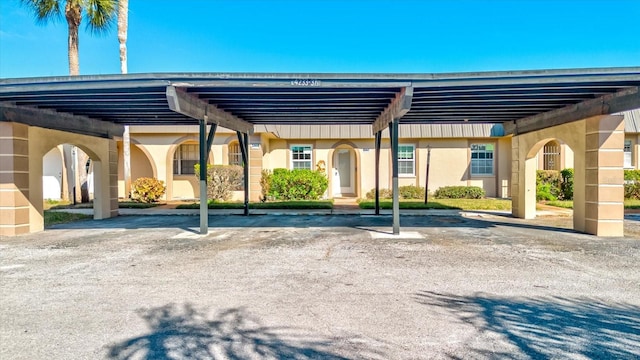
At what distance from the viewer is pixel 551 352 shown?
3.16m

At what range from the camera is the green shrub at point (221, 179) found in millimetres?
16234

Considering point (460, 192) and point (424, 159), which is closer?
point (460, 192)

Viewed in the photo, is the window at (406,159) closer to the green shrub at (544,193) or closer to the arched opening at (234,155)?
the green shrub at (544,193)

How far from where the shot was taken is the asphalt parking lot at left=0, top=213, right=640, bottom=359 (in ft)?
10.9

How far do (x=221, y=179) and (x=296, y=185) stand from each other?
317 cm

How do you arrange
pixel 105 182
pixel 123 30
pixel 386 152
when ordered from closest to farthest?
pixel 105 182, pixel 123 30, pixel 386 152

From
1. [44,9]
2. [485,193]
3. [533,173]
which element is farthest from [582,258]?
[44,9]

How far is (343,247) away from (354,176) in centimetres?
1319

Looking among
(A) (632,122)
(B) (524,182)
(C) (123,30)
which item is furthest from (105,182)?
(A) (632,122)

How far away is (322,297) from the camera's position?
15.0 ft

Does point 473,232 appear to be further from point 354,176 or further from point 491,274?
point 354,176

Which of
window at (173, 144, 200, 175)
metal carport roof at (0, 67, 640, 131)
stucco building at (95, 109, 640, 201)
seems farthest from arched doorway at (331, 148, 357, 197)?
metal carport roof at (0, 67, 640, 131)

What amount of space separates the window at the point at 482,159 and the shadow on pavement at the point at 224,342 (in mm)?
17353

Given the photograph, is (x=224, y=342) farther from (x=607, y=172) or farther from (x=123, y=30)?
A: (x=123, y=30)
